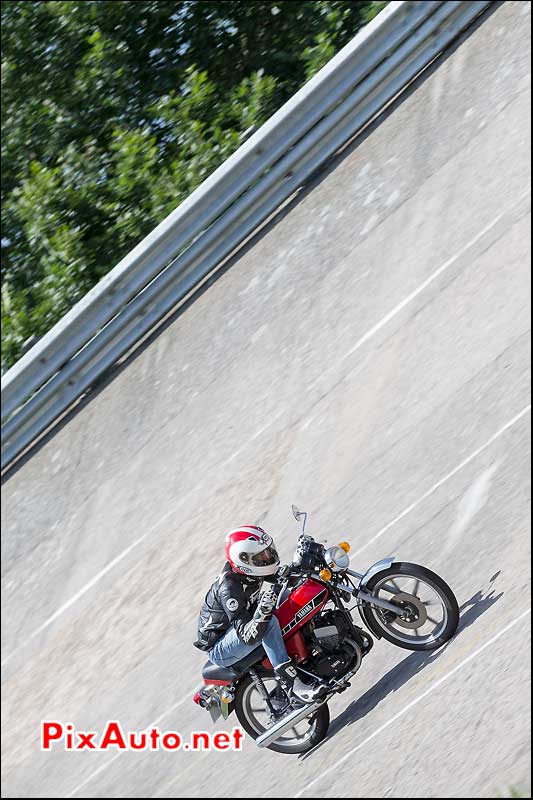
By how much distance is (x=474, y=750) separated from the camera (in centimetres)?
876

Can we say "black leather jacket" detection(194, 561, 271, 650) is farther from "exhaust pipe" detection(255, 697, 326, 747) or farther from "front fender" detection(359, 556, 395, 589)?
"front fender" detection(359, 556, 395, 589)

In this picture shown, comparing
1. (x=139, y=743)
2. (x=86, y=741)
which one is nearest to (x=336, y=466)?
(x=139, y=743)

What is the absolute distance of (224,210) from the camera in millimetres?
13711

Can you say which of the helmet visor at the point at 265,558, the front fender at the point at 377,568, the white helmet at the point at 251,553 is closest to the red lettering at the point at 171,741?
the white helmet at the point at 251,553

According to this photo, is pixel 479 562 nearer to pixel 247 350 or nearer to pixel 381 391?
pixel 381 391

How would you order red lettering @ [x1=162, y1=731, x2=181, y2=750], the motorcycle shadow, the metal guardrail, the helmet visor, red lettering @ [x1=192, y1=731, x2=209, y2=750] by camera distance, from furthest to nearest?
1. the metal guardrail
2. red lettering @ [x1=162, y1=731, x2=181, y2=750]
3. red lettering @ [x1=192, y1=731, x2=209, y2=750]
4. the motorcycle shadow
5. the helmet visor

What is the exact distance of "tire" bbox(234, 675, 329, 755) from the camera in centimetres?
942

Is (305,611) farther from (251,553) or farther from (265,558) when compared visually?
(251,553)

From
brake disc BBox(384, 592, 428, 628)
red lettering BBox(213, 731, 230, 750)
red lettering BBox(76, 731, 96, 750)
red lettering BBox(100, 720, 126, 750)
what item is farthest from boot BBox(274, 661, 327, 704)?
red lettering BBox(76, 731, 96, 750)

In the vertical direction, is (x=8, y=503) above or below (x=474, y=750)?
above

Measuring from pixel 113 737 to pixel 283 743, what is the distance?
2.55 m

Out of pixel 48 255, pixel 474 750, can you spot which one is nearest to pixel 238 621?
pixel 474 750

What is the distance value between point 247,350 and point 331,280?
4.18ft

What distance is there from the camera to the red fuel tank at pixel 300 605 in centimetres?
895
